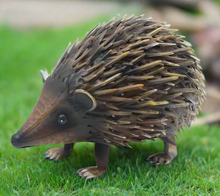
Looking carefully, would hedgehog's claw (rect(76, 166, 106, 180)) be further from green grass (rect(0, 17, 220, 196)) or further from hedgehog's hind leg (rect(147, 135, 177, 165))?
hedgehog's hind leg (rect(147, 135, 177, 165))

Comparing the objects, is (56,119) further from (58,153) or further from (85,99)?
(58,153)

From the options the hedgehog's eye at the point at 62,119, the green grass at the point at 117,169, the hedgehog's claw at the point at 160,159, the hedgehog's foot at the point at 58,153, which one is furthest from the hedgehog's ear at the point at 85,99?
the hedgehog's claw at the point at 160,159

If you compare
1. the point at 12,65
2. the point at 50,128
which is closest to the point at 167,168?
the point at 50,128

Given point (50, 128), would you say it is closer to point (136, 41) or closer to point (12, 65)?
point (136, 41)

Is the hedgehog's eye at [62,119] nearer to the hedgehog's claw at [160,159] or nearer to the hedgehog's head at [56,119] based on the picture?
the hedgehog's head at [56,119]

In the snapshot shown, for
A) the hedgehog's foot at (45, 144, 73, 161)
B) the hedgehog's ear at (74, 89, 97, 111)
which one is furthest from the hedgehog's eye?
the hedgehog's foot at (45, 144, 73, 161)

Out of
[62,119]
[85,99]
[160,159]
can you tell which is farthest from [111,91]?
[160,159]
